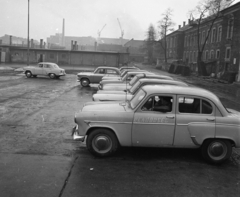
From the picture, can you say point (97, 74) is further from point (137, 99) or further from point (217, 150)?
point (217, 150)

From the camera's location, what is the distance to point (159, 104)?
5.53m

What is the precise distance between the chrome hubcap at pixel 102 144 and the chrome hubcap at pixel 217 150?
2.08 metres

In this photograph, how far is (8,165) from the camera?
192 inches

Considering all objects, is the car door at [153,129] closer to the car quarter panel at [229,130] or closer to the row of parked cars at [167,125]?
the row of parked cars at [167,125]

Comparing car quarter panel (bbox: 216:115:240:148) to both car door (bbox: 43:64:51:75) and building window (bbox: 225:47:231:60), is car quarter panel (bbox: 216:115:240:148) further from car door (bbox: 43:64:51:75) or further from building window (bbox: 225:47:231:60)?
building window (bbox: 225:47:231:60)

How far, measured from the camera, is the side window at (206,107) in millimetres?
5477

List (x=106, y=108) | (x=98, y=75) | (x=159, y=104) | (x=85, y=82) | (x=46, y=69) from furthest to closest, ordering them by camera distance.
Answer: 1. (x=46, y=69)
2. (x=85, y=82)
3. (x=98, y=75)
4. (x=106, y=108)
5. (x=159, y=104)

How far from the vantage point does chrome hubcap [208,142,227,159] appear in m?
5.38

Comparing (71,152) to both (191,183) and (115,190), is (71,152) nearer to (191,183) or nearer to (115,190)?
(115,190)

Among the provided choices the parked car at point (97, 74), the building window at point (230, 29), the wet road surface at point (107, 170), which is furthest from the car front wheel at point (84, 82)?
the building window at point (230, 29)

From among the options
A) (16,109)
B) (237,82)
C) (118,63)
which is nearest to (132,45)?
(118,63)

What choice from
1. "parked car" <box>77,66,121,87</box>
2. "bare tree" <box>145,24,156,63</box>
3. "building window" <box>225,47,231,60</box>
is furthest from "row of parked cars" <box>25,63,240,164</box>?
"bare tree" <box>145,24,156,63</box>

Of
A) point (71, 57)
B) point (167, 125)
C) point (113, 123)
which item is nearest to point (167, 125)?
point (167, 125)

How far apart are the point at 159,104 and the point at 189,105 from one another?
2.11ft
